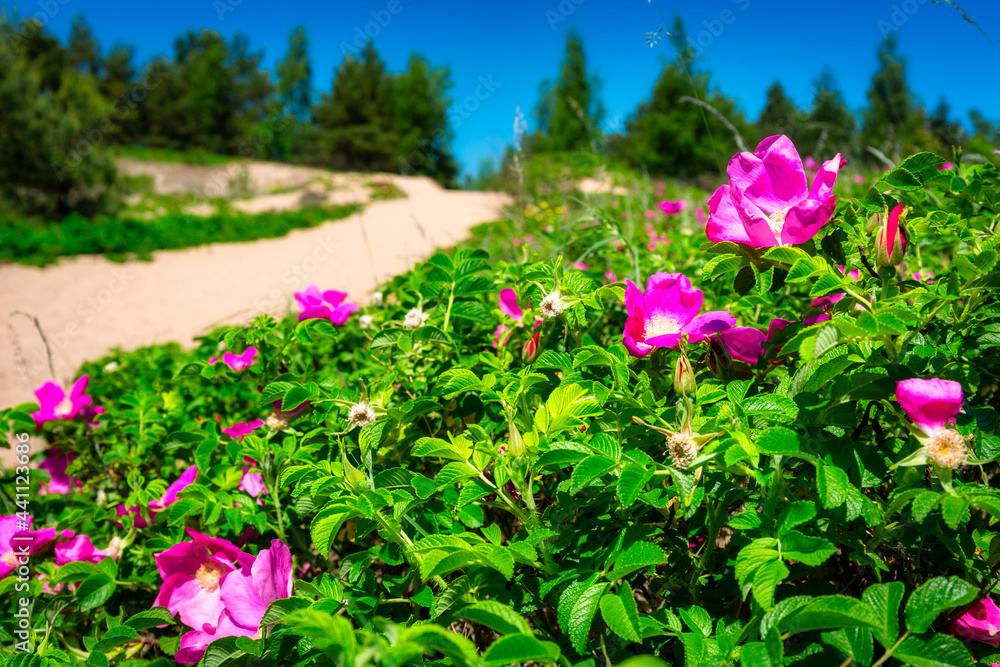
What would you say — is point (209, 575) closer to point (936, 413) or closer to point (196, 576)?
point (196, 576)

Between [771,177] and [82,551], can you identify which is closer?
[771,177]

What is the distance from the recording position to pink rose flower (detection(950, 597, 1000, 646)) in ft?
2.32

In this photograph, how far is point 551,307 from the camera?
901 millimetres

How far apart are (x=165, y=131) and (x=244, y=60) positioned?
8.81m

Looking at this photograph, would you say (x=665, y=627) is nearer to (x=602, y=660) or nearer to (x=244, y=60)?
(x=602, y=660)

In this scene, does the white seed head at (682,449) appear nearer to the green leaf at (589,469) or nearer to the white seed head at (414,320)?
the green leaf at (589,469)

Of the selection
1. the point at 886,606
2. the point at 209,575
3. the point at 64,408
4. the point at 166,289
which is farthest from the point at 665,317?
the point at 166,289

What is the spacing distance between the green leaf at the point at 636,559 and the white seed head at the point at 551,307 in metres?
0.37

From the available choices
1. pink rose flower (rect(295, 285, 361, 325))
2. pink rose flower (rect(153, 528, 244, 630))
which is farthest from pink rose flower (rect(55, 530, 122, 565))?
pink rose flower (rect(295, 285, 361, 325))

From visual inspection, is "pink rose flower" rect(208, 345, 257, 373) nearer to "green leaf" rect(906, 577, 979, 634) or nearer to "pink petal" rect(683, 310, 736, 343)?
"pink petal" rect(683, 310, 736, 343)

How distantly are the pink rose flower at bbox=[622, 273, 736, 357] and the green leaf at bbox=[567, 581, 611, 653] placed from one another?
1.16 ft

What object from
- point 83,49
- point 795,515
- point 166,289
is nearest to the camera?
point 795,515

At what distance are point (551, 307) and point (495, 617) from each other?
1.57 feet

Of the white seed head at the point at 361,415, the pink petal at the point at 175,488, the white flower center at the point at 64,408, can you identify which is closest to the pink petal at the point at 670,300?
the white seed head at the point at 361,415
